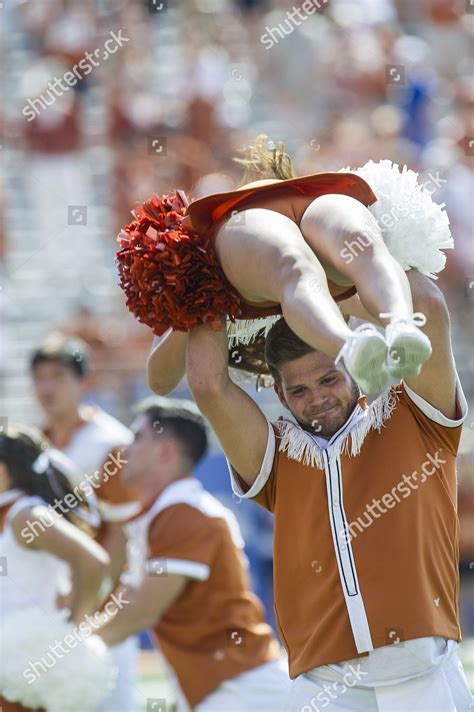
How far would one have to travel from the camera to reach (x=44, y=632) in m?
4.55

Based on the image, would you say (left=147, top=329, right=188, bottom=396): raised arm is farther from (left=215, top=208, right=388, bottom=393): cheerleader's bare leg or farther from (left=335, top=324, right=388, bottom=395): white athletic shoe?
(left=335, top=324, right=388, bottom=395): white athletic shoe

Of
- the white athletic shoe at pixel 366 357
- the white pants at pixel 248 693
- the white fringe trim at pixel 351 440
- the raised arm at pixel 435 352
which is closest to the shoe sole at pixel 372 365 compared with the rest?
the white athletic shoe at pixel 366 357

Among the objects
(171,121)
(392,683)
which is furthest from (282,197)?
(171,121)

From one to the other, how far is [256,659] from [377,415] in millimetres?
1968

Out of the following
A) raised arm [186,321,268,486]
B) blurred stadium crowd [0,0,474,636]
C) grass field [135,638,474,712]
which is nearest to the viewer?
raised arm [186,321,268,486]

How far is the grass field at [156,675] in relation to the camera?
22.9ft

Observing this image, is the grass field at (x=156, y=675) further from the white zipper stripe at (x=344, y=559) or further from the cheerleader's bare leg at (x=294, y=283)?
the cheerleader's bare leg at (x=294, y=283)

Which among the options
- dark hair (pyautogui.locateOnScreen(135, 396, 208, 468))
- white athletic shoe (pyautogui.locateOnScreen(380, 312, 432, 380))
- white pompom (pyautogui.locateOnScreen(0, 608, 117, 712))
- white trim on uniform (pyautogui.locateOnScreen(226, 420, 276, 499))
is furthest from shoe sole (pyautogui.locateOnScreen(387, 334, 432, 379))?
dark hair (pyautogui.locateOnScreen(135, 396, 208, 468))

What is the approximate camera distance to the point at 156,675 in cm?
755

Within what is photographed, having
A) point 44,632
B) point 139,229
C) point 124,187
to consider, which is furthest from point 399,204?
point 124,187

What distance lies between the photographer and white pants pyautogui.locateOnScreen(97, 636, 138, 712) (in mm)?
5098

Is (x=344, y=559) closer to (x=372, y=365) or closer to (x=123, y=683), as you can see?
(x=372, y=365)

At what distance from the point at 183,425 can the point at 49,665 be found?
1.27 metres

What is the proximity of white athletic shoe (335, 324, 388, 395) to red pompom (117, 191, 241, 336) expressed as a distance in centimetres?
60
